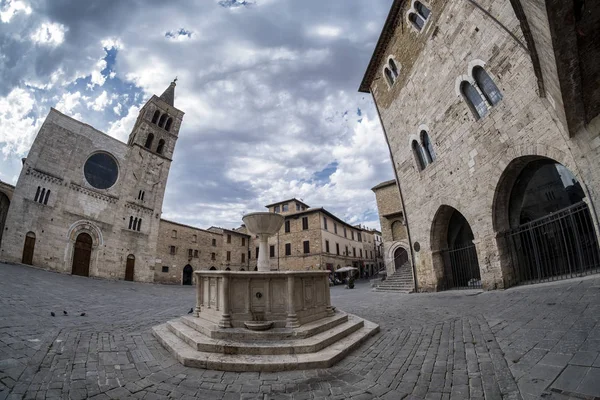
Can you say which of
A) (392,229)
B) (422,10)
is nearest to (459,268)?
(392,229)

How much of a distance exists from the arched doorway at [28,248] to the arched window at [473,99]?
26.6 metres

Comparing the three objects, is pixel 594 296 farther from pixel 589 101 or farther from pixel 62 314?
pixel 62 314

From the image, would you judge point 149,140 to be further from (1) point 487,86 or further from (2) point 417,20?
(1) point 487,86

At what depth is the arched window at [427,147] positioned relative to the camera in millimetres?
11702

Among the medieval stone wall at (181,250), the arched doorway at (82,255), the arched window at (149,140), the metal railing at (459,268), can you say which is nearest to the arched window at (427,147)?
the metal railing at (459,268)

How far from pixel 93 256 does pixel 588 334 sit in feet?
87.0

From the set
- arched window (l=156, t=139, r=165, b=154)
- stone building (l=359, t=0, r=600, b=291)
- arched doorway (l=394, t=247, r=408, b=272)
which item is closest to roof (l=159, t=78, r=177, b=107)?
arched window (l=156, t=139, r=165, b=154)

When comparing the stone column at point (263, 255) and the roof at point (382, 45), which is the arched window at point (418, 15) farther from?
the stone column at point (263, 255)

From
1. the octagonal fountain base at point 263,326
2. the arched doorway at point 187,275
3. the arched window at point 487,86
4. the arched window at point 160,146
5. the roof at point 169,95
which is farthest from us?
the roof at point 169,95

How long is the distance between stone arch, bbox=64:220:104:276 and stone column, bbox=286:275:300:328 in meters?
21.8

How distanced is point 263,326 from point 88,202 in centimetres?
2342

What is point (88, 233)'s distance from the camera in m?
20.2

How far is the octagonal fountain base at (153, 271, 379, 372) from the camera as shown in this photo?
3.70 metres

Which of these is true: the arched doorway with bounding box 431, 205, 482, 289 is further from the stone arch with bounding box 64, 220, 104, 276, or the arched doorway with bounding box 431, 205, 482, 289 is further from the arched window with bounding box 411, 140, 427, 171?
the stone arch with bounding box 64, 220, 104, 276
